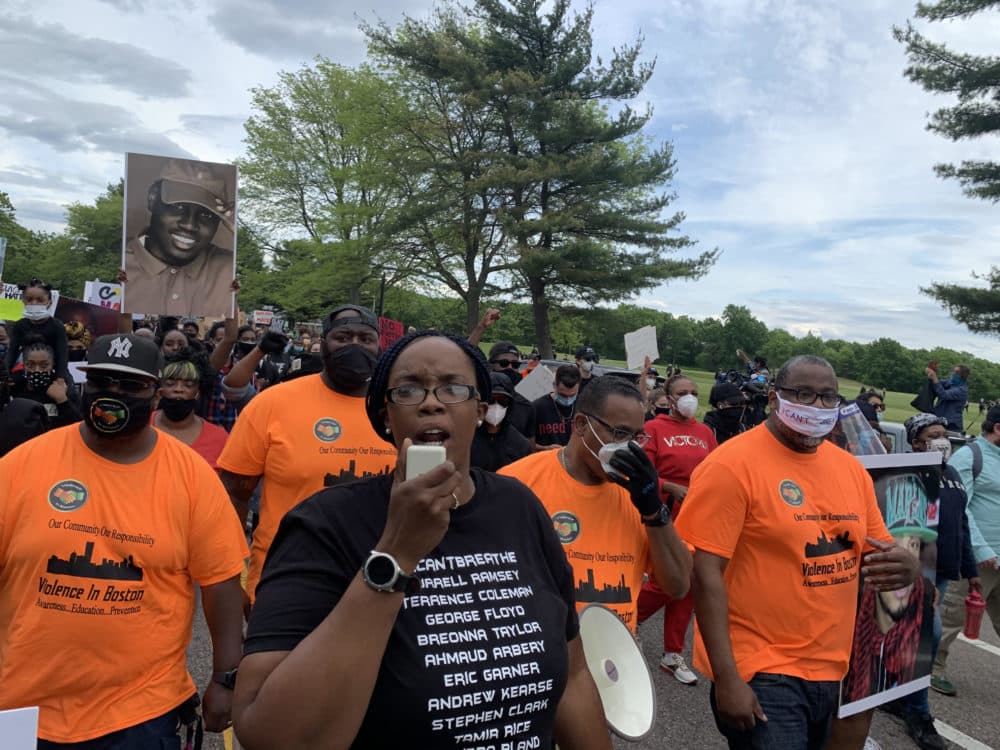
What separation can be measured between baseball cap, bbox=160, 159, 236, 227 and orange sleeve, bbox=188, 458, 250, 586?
15.5 ft

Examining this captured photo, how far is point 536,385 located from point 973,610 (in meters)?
3.88

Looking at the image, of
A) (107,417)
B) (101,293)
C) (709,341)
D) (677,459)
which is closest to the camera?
(107,417)

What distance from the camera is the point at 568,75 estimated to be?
22.0 meters

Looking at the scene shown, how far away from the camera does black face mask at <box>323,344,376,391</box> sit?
332 cm

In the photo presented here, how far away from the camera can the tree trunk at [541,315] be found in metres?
24.2

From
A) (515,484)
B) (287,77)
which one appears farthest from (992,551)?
(287,77)

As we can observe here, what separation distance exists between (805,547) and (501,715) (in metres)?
1.73

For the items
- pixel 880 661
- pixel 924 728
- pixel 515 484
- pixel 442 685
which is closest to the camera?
pixel 442 685

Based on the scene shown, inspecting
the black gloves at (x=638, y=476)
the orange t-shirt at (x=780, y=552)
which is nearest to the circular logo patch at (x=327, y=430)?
the black gloves at (x=638, y=476)

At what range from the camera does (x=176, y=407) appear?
14.2ft

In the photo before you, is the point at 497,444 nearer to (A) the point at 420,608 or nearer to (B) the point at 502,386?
(B) the point at 502,386

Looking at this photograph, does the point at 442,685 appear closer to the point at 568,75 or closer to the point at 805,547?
the point at 805,547

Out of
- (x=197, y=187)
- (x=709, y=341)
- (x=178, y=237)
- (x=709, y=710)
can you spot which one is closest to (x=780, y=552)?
(x=709, y=710)

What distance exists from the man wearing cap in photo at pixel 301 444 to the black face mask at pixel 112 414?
2.54 ft
